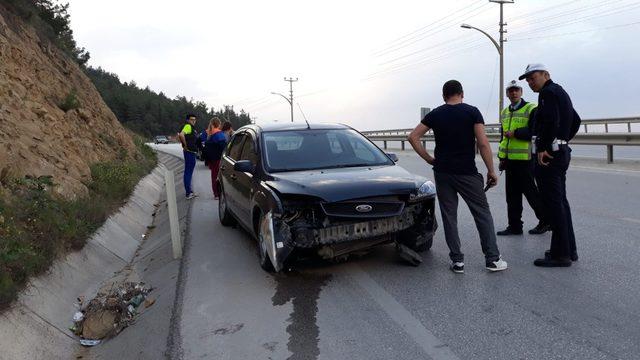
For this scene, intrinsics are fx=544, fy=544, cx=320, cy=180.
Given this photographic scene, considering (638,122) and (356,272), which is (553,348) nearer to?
(356,272)

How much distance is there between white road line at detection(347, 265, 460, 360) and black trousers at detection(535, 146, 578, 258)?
5.84 feet

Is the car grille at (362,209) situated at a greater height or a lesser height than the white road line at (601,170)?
greater

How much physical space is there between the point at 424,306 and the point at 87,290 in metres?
3.61

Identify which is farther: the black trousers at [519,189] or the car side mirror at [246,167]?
the black trousers at [519,189]

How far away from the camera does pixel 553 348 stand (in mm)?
3469

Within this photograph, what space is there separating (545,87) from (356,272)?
2505 mm

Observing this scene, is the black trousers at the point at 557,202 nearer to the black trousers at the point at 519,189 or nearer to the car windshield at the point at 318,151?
the black trousers at the point at 519,189

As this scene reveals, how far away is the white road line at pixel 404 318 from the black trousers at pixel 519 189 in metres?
2.31

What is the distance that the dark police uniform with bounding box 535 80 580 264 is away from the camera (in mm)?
5031

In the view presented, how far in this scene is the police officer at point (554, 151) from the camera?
5.04m

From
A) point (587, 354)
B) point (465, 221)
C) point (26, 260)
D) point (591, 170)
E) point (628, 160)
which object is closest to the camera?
point (587, 354)

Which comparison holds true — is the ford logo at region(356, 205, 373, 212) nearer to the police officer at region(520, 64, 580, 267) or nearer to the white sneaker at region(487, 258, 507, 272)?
the white sneaker at region(487, 258, 507, 272)

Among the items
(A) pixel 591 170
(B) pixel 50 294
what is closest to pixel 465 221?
(B) pixel 50 294

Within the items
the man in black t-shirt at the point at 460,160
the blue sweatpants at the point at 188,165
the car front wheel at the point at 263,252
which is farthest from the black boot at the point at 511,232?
the blue sweatpants at the point at 188,165
